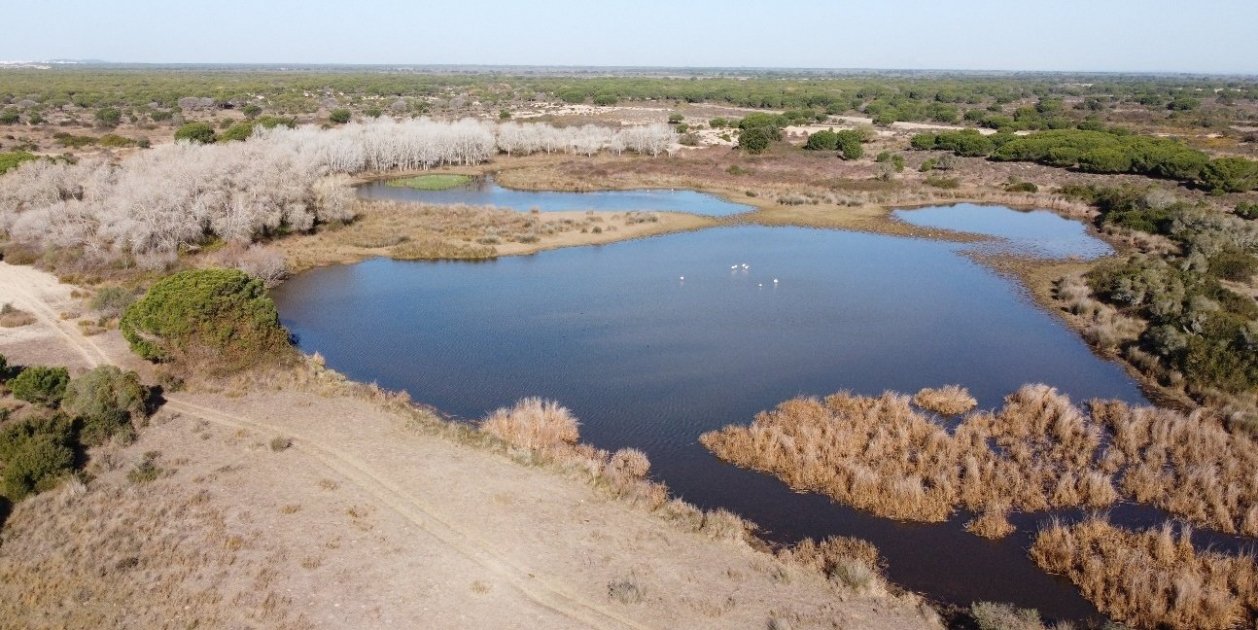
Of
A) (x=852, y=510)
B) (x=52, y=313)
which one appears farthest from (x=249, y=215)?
(x=852, y=510)

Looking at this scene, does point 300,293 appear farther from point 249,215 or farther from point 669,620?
point 669,620

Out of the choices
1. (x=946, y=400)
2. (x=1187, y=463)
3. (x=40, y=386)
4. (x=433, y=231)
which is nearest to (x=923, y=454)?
(x=946, y=400)

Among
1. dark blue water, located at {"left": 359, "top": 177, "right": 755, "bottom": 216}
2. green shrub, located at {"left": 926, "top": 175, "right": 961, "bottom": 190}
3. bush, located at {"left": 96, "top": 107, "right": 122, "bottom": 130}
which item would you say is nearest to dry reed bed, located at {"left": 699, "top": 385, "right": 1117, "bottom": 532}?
dark blue water, located at {"left": 359, "top": 177, "right": 755, "bottom": 216}

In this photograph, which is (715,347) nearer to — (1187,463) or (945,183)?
(1187,463)

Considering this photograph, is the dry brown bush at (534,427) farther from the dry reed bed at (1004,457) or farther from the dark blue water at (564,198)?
the dark blue water at (564,198)

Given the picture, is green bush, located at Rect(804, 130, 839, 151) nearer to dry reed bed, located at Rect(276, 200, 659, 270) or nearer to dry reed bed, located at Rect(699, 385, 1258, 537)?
dry reed bed, located at Rect(276, 200, 659, 270)
